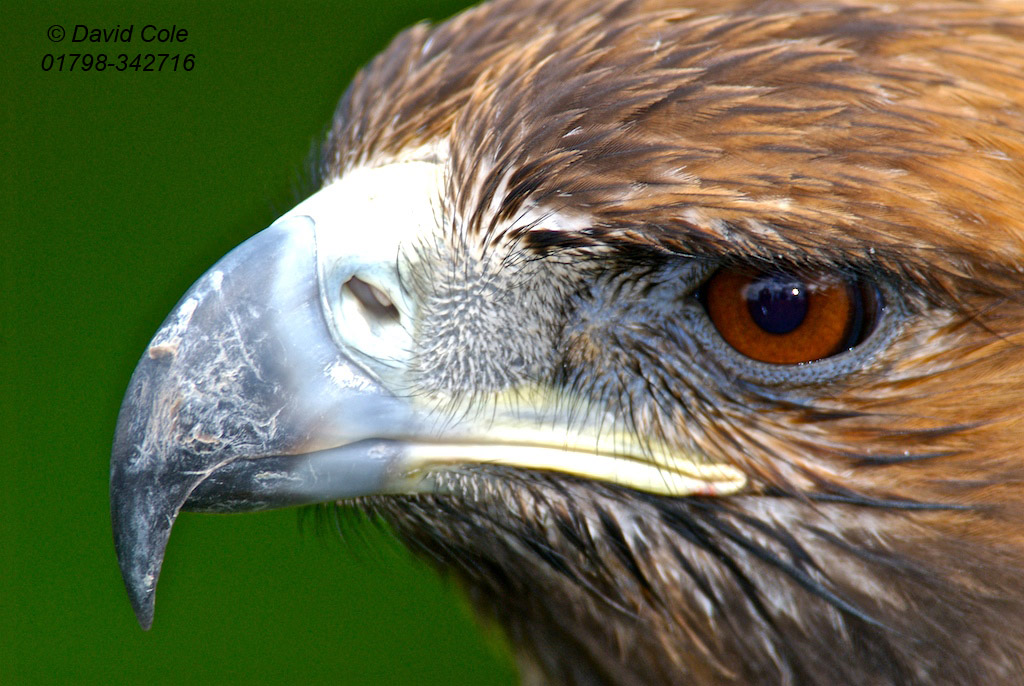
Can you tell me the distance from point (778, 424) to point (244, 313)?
0.79 meters

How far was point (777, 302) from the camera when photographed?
159 centimetres

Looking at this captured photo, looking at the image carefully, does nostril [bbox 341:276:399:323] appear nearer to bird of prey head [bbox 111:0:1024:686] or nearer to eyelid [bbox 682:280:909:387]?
bird of prey head [bbox 111:0:1024:686]

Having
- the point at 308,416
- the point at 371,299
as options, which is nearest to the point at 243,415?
the point at 308,416

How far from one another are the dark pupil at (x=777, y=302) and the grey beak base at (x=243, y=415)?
53cm

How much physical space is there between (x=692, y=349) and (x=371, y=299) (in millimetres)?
485

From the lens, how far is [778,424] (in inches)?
63.9

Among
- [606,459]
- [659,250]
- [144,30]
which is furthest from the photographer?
[144,30]

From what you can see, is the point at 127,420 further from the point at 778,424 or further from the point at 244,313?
the point at 778,424

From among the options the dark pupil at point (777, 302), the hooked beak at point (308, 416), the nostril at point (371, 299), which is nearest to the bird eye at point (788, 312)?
the dark pupil at point (777, 302)

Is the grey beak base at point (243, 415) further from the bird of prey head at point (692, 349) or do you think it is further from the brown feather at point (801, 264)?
the brown feather at point (801, 264)

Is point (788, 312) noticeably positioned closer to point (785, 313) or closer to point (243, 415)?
point (785, 313)

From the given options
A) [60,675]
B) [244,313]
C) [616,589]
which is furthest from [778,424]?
[60,675]

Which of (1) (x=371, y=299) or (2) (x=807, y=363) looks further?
(1) (x=371, y=299)

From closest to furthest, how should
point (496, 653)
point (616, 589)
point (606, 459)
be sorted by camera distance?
1. point (606, 459)
2. point (616, 589)
3. point (496, 653)
